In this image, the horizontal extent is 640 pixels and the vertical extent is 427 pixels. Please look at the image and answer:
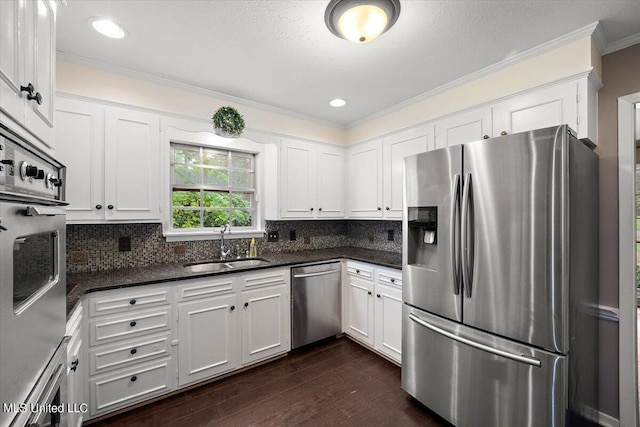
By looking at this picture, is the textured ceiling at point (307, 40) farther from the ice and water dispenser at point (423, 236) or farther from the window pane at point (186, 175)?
the ice and water dispenser at point (423, 236)

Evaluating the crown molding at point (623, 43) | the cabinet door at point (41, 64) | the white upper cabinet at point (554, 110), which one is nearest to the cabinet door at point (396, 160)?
the white upper cabinet at point (554, 110)

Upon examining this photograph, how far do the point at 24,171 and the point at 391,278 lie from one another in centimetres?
242

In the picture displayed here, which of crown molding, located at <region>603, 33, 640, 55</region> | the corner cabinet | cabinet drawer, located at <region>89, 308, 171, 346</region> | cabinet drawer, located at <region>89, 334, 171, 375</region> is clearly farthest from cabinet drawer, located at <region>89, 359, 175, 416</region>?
crown molding, located at <region>603, 33, 640, 55</region>

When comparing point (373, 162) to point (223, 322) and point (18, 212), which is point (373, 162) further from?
point (18, 212)

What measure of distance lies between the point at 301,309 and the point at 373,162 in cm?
184

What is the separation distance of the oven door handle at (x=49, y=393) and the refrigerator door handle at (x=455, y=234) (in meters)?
1.94

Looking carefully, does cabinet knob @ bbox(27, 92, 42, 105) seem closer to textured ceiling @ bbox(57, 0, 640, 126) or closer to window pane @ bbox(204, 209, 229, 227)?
textured ceiling @ bbox(57, 0, 640, 126)

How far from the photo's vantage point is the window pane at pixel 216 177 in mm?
2918

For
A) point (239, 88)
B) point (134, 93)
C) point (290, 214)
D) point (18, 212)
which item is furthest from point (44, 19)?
point (290, 214)

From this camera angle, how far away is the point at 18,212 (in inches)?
28.9

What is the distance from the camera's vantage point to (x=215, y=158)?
296cm

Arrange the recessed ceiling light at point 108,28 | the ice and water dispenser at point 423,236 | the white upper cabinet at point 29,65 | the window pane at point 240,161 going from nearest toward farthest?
the white upper cabinet at point 29,65 < the recessed ceiling light at point 108,28 < the ice and water dispenser at point 423,236 < the window pane at point 240,161

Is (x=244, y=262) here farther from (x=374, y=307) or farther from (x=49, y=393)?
(x=49, y=393)

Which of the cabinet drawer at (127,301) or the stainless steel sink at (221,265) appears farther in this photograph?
the stainless steel sink at (221,265)
